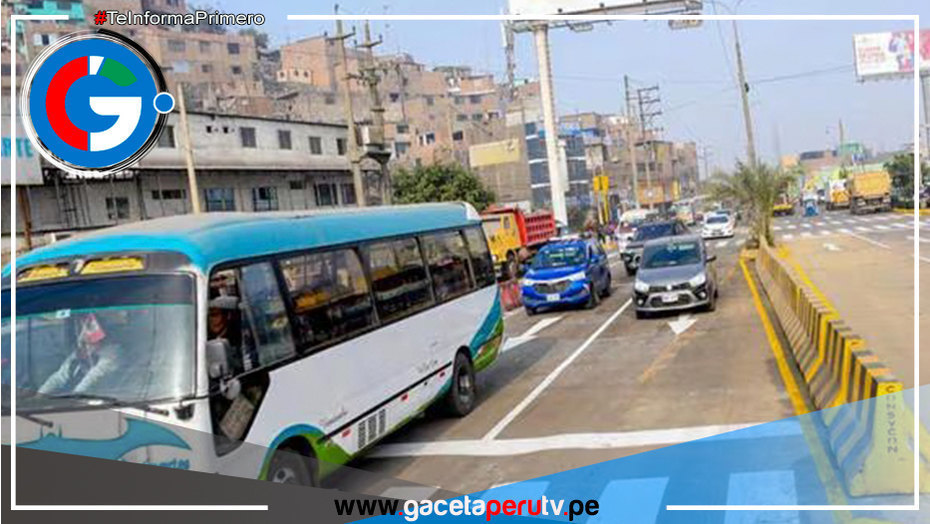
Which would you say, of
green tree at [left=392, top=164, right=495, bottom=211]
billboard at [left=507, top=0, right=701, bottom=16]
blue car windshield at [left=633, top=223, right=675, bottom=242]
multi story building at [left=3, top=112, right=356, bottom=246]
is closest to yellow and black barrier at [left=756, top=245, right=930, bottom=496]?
blue car windshield at [left=633, top=223, right=675, bottom=242]

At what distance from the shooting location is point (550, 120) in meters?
44.2

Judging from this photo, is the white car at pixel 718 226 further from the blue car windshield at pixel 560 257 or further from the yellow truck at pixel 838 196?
the blue car windshield at pixel 560 257

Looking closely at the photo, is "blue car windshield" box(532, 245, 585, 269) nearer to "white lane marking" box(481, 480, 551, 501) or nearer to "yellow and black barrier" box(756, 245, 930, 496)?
"yellow and black barrier" box(756, 245, 930, 496)

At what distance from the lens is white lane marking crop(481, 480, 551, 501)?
702 centimetres

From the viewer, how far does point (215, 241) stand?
6.32m

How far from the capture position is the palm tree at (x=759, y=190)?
108 feet

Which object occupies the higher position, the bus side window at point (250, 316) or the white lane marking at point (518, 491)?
the bus side window at point (250, 316)

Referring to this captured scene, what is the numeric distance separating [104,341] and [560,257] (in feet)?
54.6

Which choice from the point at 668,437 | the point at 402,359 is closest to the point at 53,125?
the point at 402,359

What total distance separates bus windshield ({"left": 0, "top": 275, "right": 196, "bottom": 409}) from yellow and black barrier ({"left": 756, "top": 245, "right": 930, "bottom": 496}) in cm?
487

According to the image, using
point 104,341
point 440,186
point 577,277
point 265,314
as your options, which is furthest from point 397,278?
point 440,186

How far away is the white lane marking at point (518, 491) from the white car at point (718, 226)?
4356 cm

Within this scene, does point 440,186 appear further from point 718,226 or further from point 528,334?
point 528,334

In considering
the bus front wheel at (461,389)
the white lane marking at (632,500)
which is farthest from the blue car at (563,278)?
the white lane marking at (632,500)
